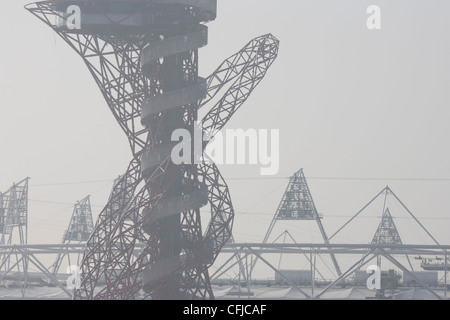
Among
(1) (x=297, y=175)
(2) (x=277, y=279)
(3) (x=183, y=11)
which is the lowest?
(2) (x=277, y=279)

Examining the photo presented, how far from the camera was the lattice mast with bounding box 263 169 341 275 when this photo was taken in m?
129

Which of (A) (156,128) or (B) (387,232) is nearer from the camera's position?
(A) (156,128)

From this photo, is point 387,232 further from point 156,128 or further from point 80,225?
point 156,128

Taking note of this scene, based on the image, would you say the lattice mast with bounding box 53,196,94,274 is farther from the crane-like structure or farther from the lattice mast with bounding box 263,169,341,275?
the crane-like structure

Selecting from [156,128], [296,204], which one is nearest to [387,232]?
[296,204]

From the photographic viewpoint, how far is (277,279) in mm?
136375

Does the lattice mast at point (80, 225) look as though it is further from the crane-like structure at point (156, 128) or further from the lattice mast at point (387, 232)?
the crane-like structure at point (156, 128)

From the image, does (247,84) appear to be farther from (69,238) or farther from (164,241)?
(69,238)

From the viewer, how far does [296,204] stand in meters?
130

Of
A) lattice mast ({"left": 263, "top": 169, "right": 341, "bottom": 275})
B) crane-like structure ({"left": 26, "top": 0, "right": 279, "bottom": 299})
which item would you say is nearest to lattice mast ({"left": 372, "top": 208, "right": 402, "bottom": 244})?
lattice mast ({"left": 263, "top": 169, "right": 341, "bottom": 275})

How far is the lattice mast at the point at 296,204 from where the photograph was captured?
129 m

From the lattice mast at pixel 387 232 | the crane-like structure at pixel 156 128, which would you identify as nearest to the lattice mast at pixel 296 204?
the lattice mast at pixel 387 232
